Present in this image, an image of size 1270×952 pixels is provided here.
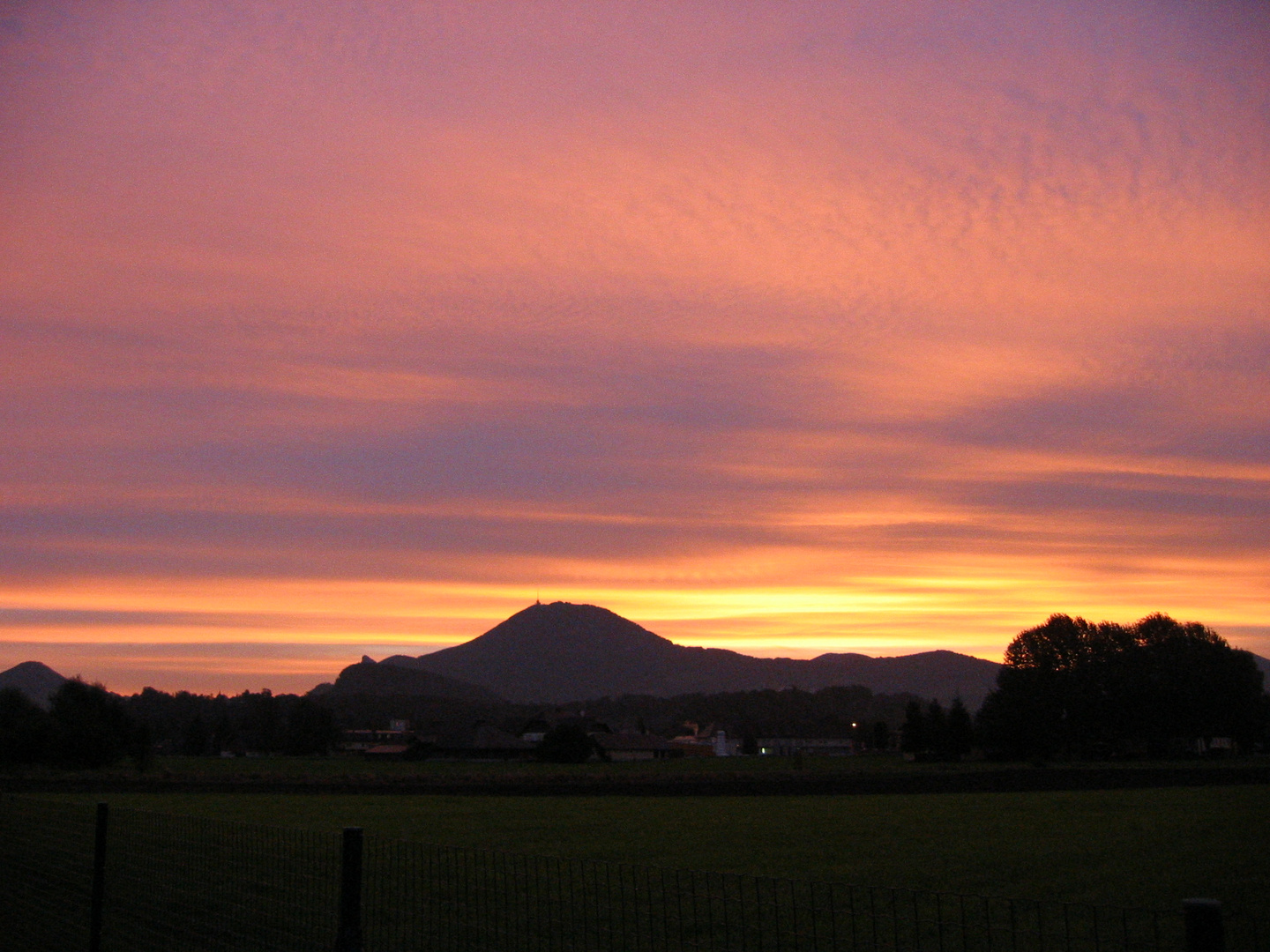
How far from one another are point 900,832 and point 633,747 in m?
110

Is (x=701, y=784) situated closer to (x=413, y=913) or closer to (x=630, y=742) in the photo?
(x=413, y=913)

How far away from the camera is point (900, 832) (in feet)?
94.4

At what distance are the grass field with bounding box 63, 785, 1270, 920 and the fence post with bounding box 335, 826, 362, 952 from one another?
14.1 metres

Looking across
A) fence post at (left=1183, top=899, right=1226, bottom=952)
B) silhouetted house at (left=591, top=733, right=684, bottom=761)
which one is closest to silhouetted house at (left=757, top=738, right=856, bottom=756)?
silhouetted house at (left=591, top=733, right=684, bottom=761)

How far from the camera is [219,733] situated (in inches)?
6220

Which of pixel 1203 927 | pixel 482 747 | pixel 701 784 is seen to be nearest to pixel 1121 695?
pixel 701 784

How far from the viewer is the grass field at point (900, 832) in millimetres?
19703

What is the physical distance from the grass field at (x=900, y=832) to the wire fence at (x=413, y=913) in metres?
2.32

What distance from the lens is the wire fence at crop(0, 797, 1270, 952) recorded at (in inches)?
392

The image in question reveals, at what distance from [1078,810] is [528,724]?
124 metres

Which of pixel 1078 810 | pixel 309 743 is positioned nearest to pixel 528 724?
pixel 309 743

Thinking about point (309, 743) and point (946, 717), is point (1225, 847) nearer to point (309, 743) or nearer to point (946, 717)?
point (946, 717)

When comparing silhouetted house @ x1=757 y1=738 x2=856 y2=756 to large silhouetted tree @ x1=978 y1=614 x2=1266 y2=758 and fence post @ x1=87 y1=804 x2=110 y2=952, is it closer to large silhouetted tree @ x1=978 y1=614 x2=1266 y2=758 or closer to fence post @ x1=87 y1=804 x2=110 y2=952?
large silhouetted tree @ x1=978 y1=614 x2=1266 y2=758

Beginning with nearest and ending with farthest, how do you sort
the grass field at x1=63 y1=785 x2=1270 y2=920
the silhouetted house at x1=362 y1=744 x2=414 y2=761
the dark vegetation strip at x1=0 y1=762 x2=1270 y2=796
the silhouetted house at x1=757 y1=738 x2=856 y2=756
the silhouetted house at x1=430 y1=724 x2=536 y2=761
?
the grass field at x1=63 y1=785 x2=1270 y2=920 < the dark vegetation strip at x1=0 y1=762 x2=1270 y2=796 < the silhouetted house at x1=430 y1=724 x2=536 y2=761 < the silhouetted house at x1=362 y1=744 x2=414 y2=761 < the silhouetted house at x1=757 y1=738 x2=856 y2=756
